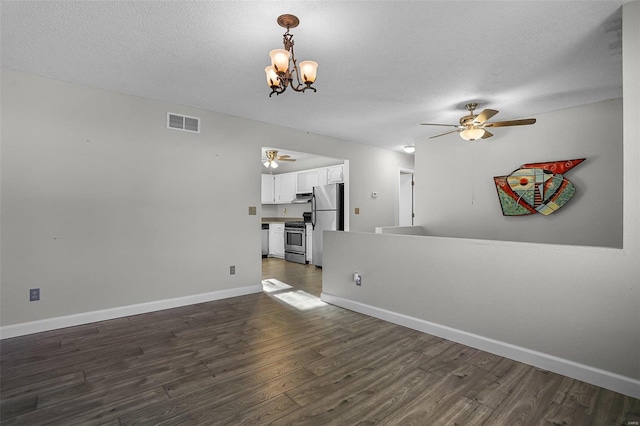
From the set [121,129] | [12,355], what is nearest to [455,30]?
[121,129]

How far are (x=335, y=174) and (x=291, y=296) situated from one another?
318 centimetres

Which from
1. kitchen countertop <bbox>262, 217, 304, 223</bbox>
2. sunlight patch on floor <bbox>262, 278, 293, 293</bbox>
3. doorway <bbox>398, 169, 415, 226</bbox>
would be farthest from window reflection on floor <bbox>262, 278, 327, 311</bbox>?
doorway <bbox>398, 169, 415, 226</bbox>

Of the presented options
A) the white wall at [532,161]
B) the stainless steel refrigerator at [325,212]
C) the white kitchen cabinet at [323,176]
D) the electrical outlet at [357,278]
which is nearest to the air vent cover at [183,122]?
the electrical outlet at [357,278]

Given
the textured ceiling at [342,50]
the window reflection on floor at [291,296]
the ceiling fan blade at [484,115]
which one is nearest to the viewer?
the textured ceiling at [342,50]

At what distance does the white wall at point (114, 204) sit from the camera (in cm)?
304

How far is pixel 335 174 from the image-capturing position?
6727mm

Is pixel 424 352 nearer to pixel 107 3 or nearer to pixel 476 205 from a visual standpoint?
pixel 476 205

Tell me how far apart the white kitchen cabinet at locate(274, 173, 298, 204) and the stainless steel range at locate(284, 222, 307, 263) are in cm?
82

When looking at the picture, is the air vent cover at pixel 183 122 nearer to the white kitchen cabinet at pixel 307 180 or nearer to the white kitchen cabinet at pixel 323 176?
the white kitchen cabinet at pixel 323 176

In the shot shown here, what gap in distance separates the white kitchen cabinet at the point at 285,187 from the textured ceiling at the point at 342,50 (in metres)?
3.85

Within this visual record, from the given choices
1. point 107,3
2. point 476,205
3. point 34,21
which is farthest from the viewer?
point 476,205

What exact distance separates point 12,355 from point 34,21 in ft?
8.75

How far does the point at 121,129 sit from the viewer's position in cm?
357

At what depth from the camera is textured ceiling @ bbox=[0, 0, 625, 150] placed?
2154mm
